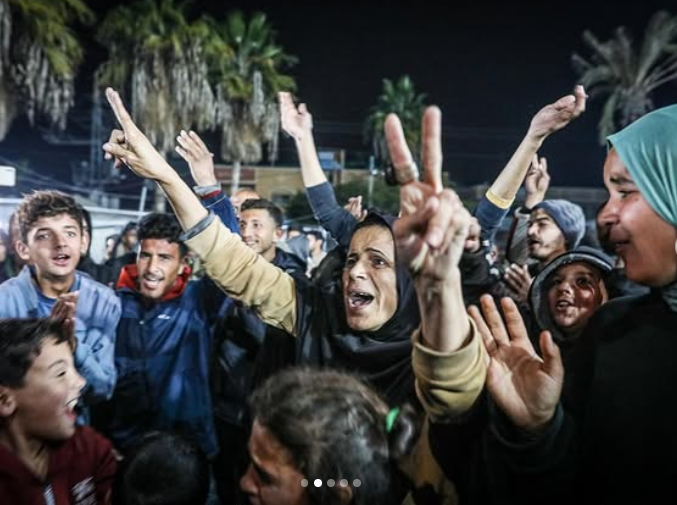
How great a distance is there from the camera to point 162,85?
18.8 metres

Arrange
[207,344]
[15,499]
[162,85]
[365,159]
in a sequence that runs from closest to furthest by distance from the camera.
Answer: [15,499] → [207,344] → [162,85] → [365,159]

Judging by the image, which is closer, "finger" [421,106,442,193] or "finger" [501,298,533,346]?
"finger" [421,106,442,193]

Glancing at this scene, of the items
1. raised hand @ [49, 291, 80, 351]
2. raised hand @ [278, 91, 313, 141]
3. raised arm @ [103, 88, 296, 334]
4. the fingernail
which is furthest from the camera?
raised hand @ [278, 91, 313, 141]

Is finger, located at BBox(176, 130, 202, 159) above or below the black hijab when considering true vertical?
above

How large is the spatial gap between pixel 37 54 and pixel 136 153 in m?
12.1

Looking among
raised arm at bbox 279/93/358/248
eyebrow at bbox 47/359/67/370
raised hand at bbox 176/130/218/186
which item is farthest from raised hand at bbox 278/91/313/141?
eyebrow at bbox 47/359/67/370

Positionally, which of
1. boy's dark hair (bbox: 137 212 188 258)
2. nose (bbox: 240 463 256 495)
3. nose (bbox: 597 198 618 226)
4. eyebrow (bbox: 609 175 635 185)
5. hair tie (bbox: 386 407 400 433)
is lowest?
nose (bbox: 240 463 256 495)

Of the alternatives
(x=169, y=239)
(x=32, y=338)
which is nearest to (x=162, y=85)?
(x=169, y=239)

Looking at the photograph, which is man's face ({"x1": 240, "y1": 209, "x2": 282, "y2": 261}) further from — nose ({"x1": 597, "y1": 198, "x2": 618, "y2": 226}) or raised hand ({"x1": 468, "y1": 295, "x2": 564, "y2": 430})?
nose ({"x1": 597, "y1": 198, "x2": 618, "y2": 226})

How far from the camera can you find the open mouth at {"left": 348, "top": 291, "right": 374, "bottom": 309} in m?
2.29

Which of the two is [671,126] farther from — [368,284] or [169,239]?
[169,239]

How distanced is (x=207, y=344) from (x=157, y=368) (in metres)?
0.30

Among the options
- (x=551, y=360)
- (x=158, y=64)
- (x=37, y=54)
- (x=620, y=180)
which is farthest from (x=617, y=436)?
(x=158, y=64)

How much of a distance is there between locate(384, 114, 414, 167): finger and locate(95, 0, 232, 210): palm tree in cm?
1864
